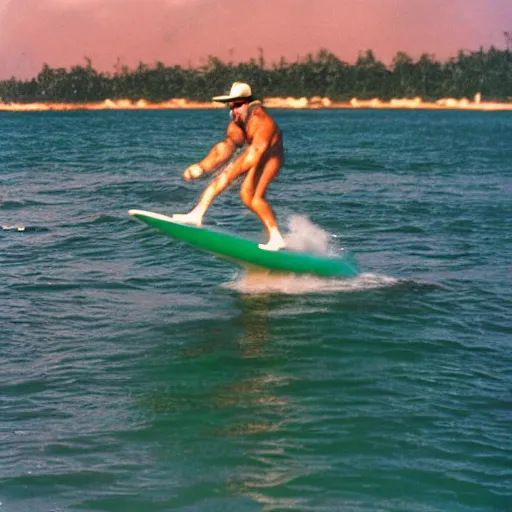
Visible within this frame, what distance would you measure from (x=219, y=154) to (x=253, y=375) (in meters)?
3.42

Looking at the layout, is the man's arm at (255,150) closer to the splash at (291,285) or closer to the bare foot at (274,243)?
the bare foot at (274,243)

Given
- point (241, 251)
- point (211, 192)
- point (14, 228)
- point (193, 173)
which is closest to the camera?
point (193, 173)

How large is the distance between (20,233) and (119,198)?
24.7 ft

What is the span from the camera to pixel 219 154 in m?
11.8

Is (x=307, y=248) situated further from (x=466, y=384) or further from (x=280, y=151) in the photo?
(x=466, y=384)

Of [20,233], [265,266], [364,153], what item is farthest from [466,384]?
[364,153]

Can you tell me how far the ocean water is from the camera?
6.75 m

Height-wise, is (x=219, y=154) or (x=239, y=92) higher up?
(x=239, y=92)

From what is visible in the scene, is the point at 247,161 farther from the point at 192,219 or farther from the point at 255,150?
the point at 192,219

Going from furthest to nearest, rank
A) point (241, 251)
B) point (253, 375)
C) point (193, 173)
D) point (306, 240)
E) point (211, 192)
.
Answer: point (306, 240) < point (241, 251) < point (211, 192) < point (193, 173) < point (253, 375)

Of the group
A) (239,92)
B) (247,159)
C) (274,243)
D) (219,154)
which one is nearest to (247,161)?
(247,159)

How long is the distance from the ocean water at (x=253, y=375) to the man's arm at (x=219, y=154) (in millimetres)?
1612

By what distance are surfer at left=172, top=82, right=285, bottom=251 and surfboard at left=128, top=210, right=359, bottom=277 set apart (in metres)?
0.13

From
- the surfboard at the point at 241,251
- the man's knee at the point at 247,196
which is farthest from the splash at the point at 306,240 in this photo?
the man's knee at the point at 247,196
